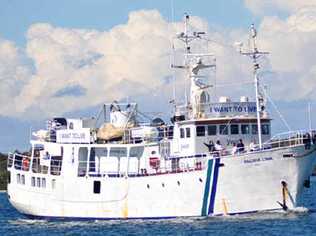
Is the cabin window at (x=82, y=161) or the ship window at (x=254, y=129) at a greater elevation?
the ship window at (x=254, y=129)

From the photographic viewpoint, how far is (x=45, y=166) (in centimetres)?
6969

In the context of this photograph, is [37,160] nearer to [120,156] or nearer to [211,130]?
[120,156]

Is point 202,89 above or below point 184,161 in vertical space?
above

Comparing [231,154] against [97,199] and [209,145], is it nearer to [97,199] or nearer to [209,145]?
[209,145]

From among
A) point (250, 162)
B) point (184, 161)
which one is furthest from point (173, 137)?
point (250, 162)

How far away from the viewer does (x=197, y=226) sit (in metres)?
58.2

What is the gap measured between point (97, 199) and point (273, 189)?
12147mm

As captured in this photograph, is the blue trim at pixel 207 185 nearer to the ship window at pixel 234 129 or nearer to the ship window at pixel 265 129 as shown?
the ship window at pixel 234 129

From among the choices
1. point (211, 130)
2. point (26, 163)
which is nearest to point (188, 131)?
point (211, 130)

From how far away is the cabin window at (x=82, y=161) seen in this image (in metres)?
67.3

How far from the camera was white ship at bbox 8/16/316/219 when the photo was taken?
60.6m

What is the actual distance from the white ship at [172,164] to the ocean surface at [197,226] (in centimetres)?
77

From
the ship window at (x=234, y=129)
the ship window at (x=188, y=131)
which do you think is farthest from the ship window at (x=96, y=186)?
the ship window at (x=234, y=129)

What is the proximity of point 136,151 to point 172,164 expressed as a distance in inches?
150
